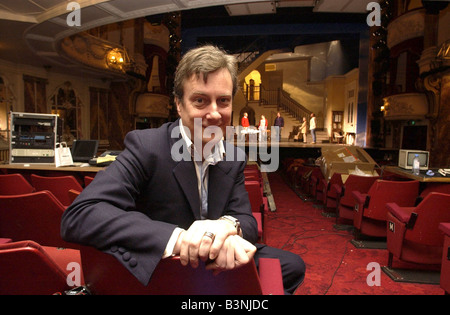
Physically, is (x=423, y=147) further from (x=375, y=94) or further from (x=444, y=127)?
(x=375, y=94)

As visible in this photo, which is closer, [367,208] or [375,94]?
[367,208]

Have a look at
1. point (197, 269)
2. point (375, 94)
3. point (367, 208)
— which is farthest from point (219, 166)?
point (375, 94)

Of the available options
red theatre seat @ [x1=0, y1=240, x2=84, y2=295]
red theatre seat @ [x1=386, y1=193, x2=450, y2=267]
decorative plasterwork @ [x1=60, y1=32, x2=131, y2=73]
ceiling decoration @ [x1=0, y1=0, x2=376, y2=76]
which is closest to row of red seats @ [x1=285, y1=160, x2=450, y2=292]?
red theatre seat @ [x1=386, y1=193, x2=450, y2=267]

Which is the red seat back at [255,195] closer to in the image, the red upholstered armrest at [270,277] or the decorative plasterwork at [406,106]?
the red upholstered armrest at [270,277]

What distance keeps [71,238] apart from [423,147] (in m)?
12.9

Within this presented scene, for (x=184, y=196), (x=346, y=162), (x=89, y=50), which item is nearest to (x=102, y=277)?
(x=184, y=196)

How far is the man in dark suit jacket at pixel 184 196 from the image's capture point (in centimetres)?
69

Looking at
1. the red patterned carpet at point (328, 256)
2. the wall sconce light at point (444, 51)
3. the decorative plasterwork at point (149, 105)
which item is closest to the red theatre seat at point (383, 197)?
the red patterned carpet at point (328, 256)

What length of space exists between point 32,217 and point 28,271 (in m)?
1.09

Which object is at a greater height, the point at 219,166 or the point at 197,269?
the point at 219,166

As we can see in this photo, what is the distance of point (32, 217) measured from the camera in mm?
1625

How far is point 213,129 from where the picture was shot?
0.98 meters

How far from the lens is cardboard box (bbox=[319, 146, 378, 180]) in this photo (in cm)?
500

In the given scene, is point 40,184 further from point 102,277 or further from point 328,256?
point 328,256
